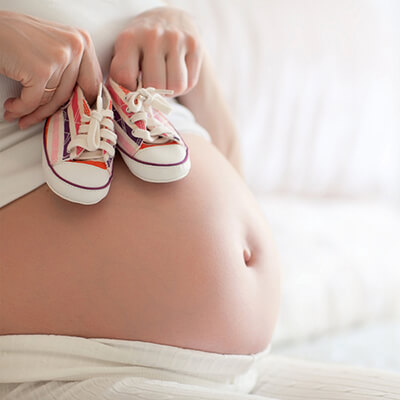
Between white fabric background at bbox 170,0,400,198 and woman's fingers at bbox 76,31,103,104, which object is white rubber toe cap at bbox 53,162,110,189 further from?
white fabric background at bbox 170,0,400,198

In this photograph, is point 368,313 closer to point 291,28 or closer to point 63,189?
point 291,28

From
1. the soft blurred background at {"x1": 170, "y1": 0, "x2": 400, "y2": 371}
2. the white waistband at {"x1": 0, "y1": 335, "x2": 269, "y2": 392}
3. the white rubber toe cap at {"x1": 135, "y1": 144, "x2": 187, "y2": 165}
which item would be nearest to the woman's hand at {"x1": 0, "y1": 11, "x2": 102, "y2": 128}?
the white rubber toe cap at {"x1": 135, "y1": 144, "x2": 187, "y2": 165}

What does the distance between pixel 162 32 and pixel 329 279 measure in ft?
2.13

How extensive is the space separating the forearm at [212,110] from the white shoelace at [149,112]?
195 mm

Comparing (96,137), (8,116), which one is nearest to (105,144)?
(96,137)

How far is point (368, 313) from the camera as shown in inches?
50.6

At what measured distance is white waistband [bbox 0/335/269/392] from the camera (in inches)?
26.9

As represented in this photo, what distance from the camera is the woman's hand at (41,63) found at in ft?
2.17

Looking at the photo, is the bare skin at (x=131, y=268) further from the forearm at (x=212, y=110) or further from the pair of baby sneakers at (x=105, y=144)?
the forearm at (x=212, y=110)

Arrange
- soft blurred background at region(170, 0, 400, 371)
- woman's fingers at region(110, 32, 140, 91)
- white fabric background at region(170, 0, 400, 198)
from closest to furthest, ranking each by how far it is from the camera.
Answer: woman's fingers at region(110, 32, 140, 91)
soft blurred background at region(170, 0, 400, 371)
white fabric background at region(170, 0, 400, 198)

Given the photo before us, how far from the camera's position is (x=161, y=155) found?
0.69 metres

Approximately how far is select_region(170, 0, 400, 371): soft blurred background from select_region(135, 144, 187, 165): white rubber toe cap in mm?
556

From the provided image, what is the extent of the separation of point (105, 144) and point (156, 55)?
157 millimetres

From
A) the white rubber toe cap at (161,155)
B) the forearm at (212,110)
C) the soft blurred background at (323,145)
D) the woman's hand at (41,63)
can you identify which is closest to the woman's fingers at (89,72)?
the woman's hand at (41,63)
